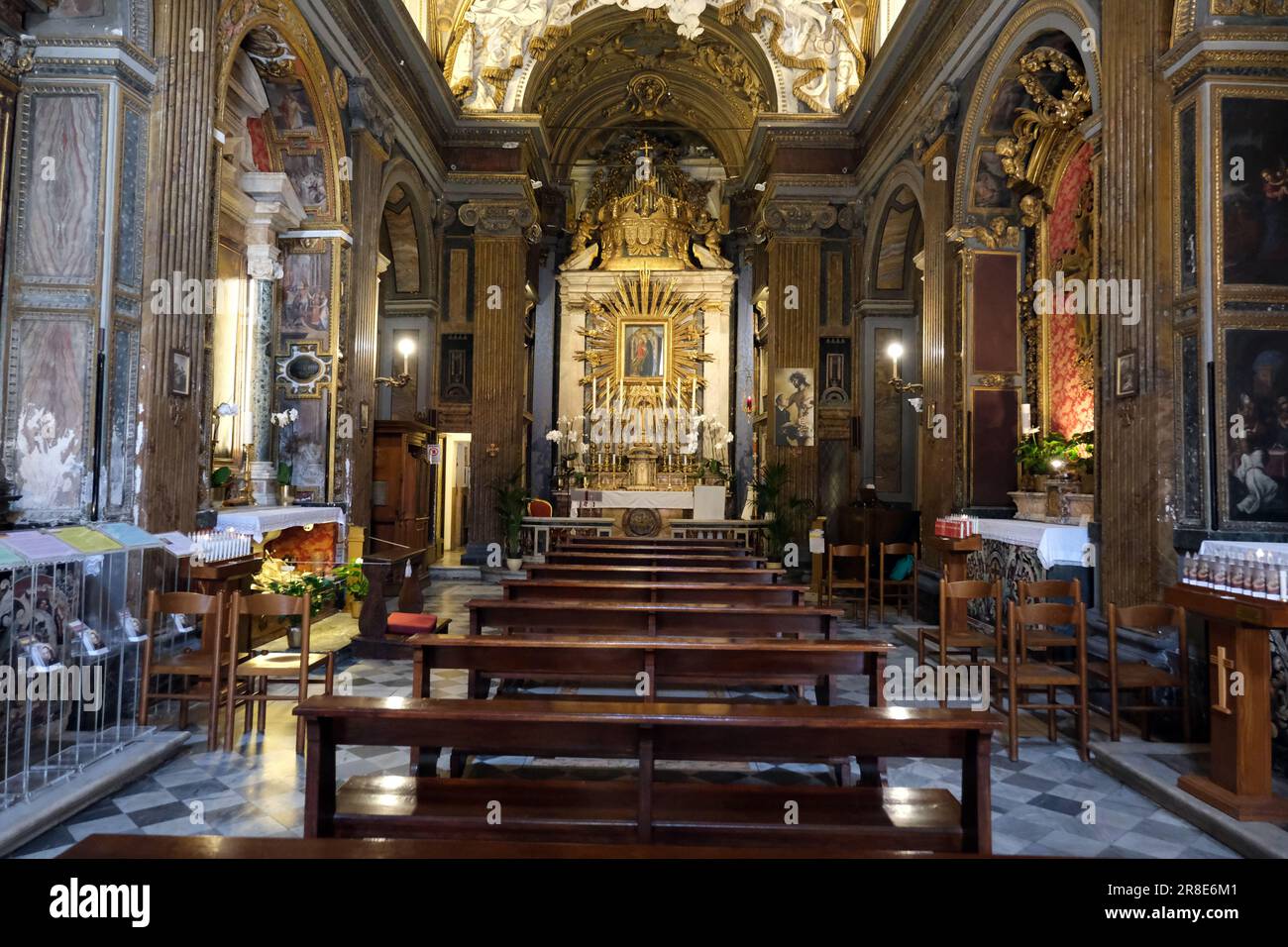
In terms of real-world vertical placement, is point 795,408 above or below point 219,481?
above

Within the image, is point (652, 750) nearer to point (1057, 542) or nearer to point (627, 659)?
point (627, 659)

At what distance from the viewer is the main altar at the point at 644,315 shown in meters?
17.2

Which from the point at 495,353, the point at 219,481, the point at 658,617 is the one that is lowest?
the point at 658,617

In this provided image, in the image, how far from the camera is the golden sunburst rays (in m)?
17.6

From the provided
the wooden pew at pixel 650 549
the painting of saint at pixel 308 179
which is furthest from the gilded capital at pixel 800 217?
the painting of saint at pixel 308 179

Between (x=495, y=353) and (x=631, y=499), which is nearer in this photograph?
(x=495, y=353)

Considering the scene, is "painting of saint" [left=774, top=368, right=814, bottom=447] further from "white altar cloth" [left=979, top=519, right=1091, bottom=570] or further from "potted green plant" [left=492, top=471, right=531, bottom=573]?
"white altar cloth" [left=979, top=519, right=1091, bottom=570]

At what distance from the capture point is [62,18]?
194 inches

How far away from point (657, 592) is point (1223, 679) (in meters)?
3.18

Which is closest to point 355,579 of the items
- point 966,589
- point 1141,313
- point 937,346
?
point 966,589

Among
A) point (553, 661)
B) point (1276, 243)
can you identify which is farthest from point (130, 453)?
point (1276, 243)

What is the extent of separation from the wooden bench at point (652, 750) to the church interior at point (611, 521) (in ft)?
0.05

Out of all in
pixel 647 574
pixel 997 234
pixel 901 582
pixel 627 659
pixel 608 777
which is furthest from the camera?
pixel 997 234

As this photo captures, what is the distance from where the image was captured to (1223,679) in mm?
3527
